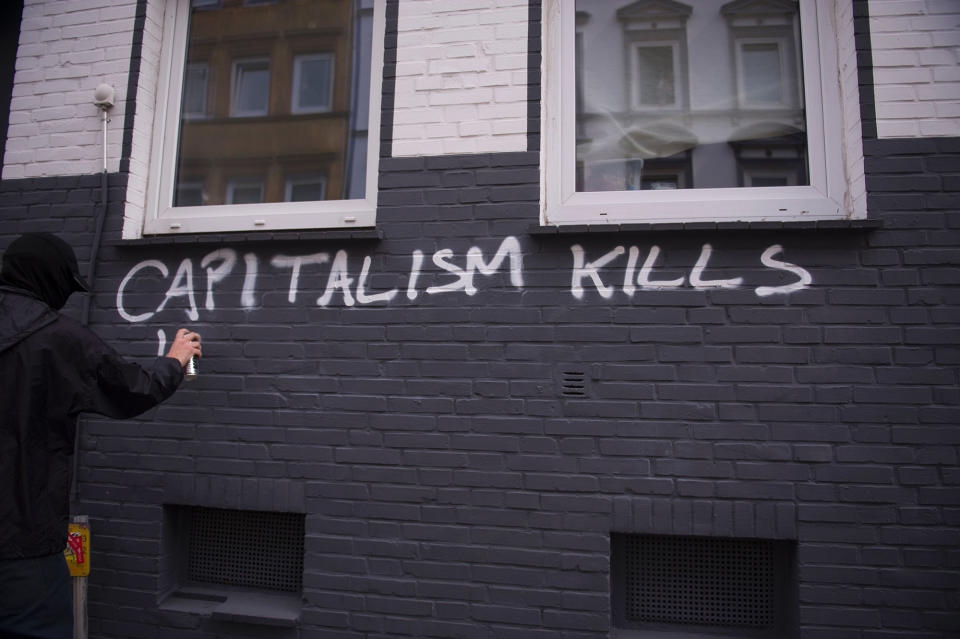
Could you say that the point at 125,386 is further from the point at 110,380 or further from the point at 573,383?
the point at 573,383

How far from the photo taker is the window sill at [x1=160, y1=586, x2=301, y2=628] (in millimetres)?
2670

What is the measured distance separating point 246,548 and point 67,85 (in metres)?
2.70

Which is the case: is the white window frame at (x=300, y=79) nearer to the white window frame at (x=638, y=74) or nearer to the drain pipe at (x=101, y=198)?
the drain pipe at (x=101, y=198)

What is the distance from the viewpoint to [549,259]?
2629mm

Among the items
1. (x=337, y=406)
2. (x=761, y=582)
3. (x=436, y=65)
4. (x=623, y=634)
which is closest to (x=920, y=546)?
(x=761, y=582)

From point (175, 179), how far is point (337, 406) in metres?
1.68

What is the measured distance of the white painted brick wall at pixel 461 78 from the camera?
276cm

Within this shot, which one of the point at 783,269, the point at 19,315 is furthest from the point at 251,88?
the point at 783,269

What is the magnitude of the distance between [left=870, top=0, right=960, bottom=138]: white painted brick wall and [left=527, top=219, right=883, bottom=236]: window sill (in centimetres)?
46

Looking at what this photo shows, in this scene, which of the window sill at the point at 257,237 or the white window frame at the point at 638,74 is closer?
the window sill at the point at 257,237

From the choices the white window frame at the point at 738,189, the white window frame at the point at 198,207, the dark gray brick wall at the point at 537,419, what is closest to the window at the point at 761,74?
the white window frame at the point at 738,189

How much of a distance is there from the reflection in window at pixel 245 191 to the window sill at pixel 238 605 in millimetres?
2004

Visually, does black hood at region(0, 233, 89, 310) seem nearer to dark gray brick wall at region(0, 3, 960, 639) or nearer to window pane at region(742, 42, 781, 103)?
dark gray brick wall at region(0, 3, 960, 639)

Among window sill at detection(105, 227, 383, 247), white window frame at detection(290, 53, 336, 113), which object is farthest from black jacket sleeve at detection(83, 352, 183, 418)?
white window frame at detection(290, 53, 336, 113)
